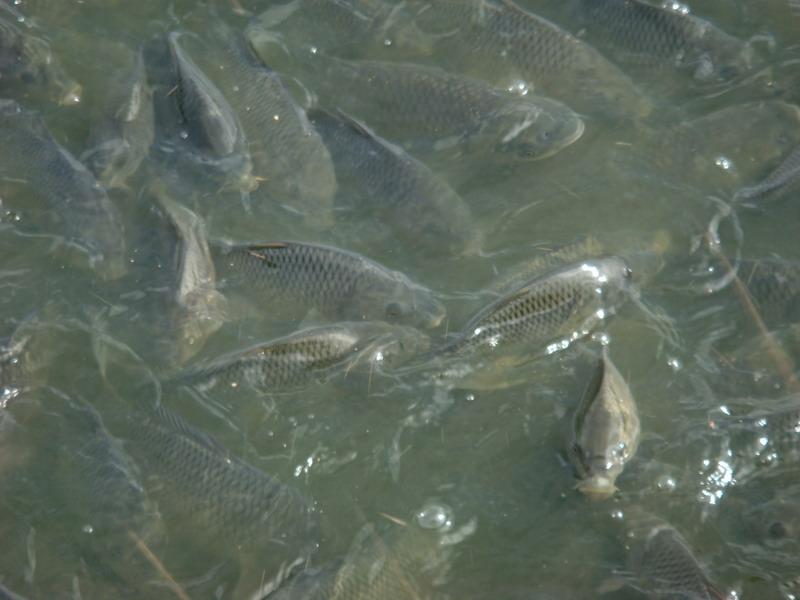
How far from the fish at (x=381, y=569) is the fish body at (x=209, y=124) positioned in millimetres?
1885

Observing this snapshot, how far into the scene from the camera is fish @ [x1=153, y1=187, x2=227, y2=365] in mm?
3857

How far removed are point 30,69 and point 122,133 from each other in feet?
2.70

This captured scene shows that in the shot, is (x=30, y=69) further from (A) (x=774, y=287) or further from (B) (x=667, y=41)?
(A) (x=774, y=287)

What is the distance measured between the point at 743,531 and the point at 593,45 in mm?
2725

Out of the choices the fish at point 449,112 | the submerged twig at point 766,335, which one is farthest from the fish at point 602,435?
the fish at point 449,112

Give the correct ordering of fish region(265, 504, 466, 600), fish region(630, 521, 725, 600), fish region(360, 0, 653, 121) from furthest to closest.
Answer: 1. fish region(360, 0, 653, 121)
2. fish region(265, 504, 466, 600)
3. fish region(630, 521, 725, 600)

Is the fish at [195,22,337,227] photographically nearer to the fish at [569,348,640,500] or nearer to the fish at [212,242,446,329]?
the fish at [212,242,446,329]

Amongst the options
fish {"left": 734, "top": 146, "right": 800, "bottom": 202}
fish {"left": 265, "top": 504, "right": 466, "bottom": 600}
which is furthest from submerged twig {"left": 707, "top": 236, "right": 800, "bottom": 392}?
fish {"left": 265, "top": 504, "right": 466, "bottom": 600}

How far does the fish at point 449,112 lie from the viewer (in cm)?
441

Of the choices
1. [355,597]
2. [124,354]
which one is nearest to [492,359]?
[355,597]

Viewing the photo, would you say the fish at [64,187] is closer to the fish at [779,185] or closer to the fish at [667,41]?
the fish at [667,41]

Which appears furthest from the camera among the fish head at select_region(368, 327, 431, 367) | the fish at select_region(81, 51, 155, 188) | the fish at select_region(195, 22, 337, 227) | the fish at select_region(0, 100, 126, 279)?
the fish at select_region(81, 51, 155, 188)

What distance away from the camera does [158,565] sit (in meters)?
3.35

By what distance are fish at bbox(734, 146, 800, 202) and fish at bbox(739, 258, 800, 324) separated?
379mm
